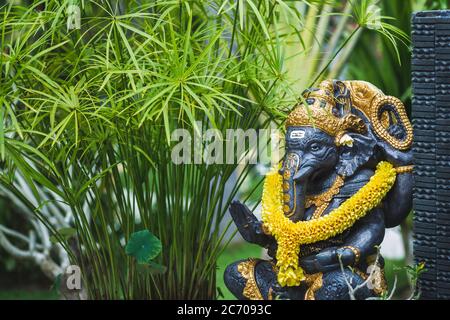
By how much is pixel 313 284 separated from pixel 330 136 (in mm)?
480

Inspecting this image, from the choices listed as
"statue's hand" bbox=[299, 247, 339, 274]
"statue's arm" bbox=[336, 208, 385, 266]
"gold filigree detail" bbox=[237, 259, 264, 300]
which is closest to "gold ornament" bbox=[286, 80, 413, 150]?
"statue's arm" bbox=[336, 208, 385, 266]

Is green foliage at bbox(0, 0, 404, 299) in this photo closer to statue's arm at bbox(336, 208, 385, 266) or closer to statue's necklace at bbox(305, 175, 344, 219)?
statue's necklace at bbox(305, 175, 344, 219)

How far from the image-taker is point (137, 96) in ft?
10.6

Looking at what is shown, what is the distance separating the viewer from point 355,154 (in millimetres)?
3111

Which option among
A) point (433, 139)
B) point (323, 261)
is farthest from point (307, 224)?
point (433, 139)

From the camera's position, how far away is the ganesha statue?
3006 millimetres

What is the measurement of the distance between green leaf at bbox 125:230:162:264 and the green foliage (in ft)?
0.03

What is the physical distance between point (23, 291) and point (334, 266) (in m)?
2.56

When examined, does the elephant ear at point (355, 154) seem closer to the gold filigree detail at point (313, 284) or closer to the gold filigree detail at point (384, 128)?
the gold filigree detail at point (384, 128)

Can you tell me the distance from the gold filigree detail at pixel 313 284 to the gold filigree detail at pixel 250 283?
0.17 m

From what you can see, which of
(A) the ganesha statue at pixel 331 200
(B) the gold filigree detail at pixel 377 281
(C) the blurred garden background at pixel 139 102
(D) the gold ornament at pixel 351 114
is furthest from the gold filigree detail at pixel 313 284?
(D) the gold ornament at pixel 351 114

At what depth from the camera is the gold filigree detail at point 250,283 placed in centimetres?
313

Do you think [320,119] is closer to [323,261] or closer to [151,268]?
[323,261]
